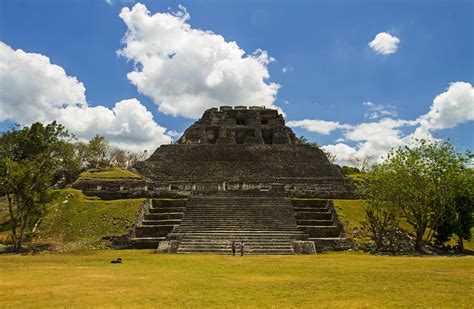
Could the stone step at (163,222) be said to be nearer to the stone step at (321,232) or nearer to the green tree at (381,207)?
the stone step at (321,232)

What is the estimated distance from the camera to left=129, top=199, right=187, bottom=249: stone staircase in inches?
822

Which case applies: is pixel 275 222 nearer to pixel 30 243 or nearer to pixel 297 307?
pixel 30 243

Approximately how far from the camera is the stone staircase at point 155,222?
20.9m

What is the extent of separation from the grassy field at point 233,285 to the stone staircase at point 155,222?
6.13 meters

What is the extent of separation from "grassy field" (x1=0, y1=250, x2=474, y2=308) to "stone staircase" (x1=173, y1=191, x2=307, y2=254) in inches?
181

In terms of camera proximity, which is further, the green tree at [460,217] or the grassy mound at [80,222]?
the green tree at [460,217]

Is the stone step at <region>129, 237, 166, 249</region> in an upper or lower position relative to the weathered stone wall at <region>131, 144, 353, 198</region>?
lower

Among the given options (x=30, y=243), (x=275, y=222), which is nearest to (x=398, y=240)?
(x=275, y=222)

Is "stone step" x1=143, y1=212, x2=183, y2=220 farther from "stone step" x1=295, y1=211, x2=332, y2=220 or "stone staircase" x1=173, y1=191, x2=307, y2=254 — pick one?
"stone step" x1=295, y1=211, x2=332, y2=220

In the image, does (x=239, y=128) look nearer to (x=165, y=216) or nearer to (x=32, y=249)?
(x=165, y=216)

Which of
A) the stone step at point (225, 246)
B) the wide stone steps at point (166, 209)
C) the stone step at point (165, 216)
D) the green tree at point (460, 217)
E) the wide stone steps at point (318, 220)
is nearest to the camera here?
the stone step at point (225, 246)

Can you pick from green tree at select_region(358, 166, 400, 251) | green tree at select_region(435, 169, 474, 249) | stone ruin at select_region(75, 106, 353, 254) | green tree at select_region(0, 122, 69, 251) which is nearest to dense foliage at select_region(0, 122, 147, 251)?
green tree at select_region(0, 122, 69, 251)

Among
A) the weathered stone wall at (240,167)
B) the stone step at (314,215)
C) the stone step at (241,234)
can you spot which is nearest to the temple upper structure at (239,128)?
the weathered stone wall at (240,167)

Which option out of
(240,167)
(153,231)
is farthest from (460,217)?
(240,167)
